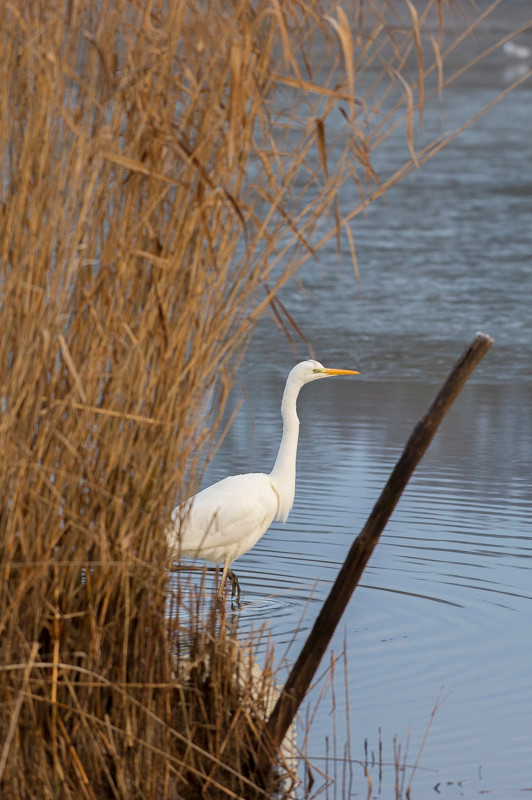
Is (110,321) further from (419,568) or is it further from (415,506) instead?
(415,506)

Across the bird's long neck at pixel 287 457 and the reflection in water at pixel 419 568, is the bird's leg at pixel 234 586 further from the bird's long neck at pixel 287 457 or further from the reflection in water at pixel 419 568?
the bird's long neck at pixel 287 457

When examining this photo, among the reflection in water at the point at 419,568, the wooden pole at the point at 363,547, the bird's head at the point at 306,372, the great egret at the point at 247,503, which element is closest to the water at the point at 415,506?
the reflection in water at the point at 419,568

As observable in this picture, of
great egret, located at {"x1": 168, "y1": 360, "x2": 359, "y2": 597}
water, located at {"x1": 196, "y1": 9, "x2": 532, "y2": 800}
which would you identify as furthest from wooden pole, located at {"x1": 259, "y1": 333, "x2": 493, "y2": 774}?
great egret, located at {"x1": 168, "y1": 360, "x2": 359, "y2": 597}

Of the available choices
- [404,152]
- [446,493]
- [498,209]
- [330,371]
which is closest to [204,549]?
[330,371]

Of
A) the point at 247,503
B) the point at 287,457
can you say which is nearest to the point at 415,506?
the point at 287,457

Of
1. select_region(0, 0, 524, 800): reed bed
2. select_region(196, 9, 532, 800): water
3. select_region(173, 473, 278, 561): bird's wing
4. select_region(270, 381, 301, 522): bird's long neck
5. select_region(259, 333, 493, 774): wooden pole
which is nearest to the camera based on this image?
select_region(0, 0, 524, 800): reed bed

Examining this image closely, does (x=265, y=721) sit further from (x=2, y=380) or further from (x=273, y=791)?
(x=2, y=380)

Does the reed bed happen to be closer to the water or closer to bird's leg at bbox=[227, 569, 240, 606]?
the water

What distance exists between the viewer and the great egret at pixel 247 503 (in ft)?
15.4

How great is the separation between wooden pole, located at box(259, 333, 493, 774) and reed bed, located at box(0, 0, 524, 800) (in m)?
0.17

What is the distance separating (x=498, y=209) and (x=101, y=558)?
1247 centimetres

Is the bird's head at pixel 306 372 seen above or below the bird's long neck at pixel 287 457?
above

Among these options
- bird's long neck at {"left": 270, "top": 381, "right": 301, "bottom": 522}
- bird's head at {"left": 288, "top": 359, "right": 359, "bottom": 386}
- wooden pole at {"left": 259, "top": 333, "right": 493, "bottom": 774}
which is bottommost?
wooden pole at {"left": 259, "top": 333, "right": 493, "bottom": 774}

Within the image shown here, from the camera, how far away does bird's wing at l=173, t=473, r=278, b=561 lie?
4.67 metres
